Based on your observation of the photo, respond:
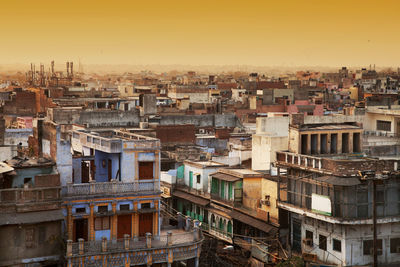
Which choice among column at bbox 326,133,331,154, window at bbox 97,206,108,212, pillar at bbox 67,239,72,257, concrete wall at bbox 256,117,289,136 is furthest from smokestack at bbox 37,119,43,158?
concrete wall at bbox 256,117,289,136

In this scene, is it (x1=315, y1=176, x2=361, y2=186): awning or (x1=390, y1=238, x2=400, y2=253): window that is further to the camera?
(x1=390, y1=238, x2=400, y2=253): window

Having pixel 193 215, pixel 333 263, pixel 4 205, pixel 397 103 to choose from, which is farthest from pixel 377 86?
A: pixel 4 205

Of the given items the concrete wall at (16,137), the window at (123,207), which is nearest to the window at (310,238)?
the window at (123,207)

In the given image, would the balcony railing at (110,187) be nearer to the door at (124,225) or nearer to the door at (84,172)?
the door at (124,225)

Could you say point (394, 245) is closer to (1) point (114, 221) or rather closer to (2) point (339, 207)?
(2) point (339, 207)

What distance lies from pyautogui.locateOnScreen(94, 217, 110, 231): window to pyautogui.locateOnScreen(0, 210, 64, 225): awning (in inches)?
109

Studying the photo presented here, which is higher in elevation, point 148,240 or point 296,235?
point 148,240

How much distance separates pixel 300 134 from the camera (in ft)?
145

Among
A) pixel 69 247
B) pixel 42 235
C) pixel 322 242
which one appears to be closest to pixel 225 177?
pixel 322 242

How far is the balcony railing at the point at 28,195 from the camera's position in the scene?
1324 inches

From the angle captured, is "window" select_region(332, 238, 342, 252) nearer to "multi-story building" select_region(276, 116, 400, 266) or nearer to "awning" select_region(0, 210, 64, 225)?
"multi-story building" select_region(276, 116, 400, 266)

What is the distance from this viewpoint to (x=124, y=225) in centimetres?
3734

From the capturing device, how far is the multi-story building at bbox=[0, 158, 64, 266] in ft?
110

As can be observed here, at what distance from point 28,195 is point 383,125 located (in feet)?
107
